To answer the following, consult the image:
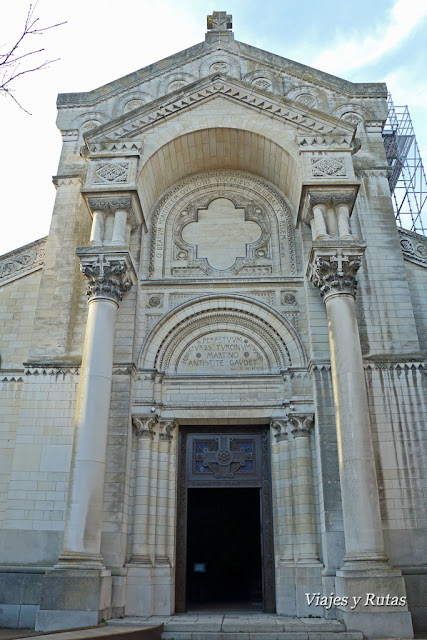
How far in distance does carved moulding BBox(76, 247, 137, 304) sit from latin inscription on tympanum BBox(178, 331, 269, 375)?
2370mm

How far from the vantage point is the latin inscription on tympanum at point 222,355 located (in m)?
13.4

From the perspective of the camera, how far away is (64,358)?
507 inches

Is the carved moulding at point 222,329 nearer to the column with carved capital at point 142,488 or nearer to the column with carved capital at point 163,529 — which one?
the column with carved capital at point 142,488

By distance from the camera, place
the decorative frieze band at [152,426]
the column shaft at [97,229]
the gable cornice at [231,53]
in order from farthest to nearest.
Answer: the gable cornice at [231,53]
the column shaft at [97,229]
the decorative frieze band at [152,426]

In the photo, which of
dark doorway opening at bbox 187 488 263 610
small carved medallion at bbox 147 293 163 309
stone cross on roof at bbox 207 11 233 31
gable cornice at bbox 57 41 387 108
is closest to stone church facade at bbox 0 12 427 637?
small carved medallion at bbox 147 293 163 309

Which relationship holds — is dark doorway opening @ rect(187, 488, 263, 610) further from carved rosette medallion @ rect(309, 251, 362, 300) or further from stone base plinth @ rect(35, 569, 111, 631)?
carved rosette medallion @ rect(309, 251, 362, 300)

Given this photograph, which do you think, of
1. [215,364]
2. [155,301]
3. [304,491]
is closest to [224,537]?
[304,491]

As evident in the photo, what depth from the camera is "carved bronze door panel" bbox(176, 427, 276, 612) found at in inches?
478

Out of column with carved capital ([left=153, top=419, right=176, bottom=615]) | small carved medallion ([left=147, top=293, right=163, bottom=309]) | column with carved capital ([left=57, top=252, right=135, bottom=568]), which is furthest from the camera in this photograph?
small carved medallion ([left=147, top=293, right=163, bottom=309])

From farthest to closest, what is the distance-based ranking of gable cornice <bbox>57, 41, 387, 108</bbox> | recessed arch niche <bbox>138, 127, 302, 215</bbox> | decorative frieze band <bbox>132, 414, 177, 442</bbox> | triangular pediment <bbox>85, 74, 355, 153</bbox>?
gable cornice <bbox>57, 41, 387, 108</bbox> → recessed arch niche <bbox>138, 127, 302, 215</bbox> → triangular pediment <bbox>85, 74, 355, 153</bbox> → decorative frieze band <bbox>132, 414, 177, 442</bbox>

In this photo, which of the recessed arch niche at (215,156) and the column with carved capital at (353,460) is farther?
the recessed arch niche at (215,156)

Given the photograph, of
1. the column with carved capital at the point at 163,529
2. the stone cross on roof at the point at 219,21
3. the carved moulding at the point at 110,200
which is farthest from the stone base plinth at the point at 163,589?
the stone cross on roof at the point at 219,21

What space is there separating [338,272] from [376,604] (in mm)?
6707

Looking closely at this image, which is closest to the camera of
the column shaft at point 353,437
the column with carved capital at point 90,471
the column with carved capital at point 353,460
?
the column with carved capital at point 353,460
